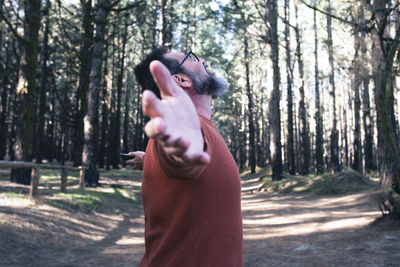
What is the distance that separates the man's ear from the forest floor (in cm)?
408

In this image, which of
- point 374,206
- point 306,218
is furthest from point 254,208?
point 374,206

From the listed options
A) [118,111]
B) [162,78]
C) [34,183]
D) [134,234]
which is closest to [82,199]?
[34,183]

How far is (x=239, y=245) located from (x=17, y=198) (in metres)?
7.15

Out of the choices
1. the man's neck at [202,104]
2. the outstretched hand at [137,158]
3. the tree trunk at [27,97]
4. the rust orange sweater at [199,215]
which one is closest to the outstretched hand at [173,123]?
Result: the rust orange sweater at [199,215]

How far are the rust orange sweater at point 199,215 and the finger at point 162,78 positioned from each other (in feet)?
1.15

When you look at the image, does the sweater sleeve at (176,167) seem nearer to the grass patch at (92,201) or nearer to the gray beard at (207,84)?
the gray beard at (207,84)

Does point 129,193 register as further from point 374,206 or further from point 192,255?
point 192,255

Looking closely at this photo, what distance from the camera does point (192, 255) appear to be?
1.28m

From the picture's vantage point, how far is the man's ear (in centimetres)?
159

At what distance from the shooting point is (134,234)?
7363 millimetres

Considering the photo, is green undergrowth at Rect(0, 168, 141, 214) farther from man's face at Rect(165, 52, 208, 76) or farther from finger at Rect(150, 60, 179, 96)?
finger at Rect(150, 60, 179, 96)

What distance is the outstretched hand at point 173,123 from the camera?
0.78 m

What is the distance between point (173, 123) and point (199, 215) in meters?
0.58

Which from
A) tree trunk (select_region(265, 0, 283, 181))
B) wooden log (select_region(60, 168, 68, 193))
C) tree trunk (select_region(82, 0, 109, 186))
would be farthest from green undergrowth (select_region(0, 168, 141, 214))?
tree trunk (select_region(265, 0, 283, 181))
